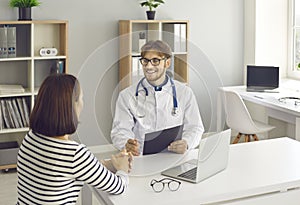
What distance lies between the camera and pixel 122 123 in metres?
2.10

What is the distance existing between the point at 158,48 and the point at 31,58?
254cm

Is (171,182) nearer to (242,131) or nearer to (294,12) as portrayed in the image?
(242,131)

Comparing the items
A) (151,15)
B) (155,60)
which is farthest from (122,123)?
(151,15)

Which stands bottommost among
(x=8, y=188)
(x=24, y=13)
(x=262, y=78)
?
(x=8, y=188)

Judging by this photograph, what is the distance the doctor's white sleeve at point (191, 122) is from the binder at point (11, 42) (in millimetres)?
2398

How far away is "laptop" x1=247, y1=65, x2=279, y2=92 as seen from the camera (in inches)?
193

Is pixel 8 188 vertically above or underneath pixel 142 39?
underneath

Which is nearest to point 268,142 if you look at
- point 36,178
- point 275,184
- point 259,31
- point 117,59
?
point 275,184

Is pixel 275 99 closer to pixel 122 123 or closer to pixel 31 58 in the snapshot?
pixel 31 58

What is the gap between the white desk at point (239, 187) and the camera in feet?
6.45

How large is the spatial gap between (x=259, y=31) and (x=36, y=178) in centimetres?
399

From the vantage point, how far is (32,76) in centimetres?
436

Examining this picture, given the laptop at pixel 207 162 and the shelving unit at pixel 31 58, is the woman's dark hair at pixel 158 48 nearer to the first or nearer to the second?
the laptop at pixel 207 162

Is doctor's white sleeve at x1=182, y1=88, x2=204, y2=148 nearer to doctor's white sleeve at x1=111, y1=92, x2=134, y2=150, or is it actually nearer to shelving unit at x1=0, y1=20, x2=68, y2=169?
doctor's white sleeve at x1=111, y1=92, x2=134, y2=150
